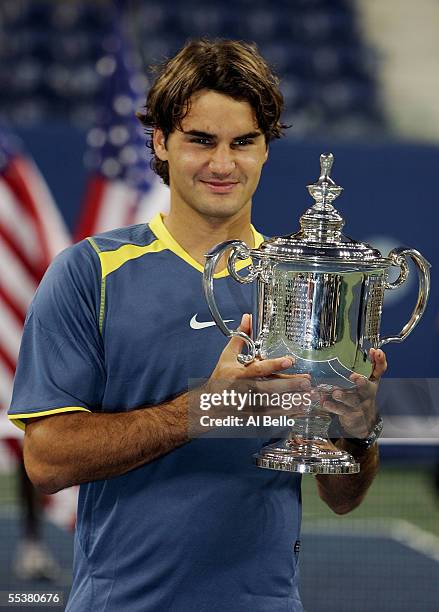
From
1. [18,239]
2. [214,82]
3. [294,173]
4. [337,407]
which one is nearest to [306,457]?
[337,407]

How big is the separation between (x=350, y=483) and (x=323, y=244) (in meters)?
0.51

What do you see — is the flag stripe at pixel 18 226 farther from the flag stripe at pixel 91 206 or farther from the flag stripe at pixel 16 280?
the flag stripe at pixel 91 206

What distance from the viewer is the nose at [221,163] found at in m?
2.04

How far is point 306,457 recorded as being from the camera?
195cm

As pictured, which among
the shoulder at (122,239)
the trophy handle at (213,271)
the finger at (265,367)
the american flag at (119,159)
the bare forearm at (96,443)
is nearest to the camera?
the finger at (265,367)

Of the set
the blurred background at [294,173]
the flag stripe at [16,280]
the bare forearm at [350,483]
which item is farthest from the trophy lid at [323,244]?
the flag stripe at [16,280]

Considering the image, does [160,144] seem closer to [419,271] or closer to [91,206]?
[419,271]

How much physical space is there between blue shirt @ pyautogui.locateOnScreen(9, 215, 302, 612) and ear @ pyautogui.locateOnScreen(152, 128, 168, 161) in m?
0.22

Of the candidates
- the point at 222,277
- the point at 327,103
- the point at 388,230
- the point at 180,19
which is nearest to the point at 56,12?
the point at 180,19

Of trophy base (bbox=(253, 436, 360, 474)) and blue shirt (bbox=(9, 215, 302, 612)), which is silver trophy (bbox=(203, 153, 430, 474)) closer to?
trophy base (bbox=(253, 436, 360, 474))

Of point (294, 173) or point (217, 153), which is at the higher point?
point (217, 153)

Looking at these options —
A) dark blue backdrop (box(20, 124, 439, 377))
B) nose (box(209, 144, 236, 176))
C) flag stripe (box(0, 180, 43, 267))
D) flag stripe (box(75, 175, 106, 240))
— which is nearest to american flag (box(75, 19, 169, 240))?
flag stripe (box(75, 175, 106, 240))

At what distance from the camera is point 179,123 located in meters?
2.09

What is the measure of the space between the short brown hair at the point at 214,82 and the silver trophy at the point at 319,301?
0.18 metres
